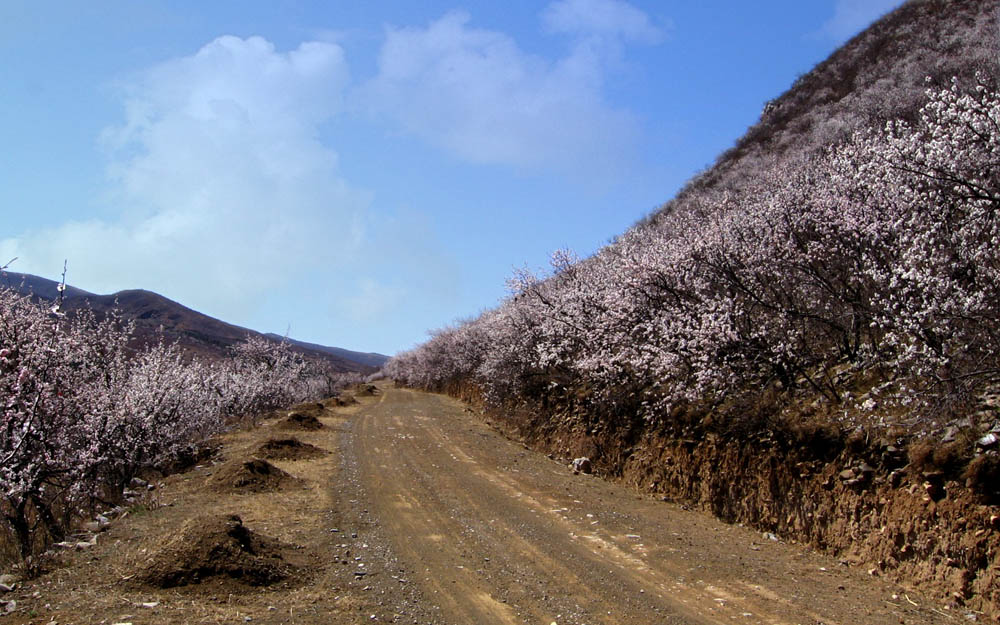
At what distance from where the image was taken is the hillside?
300 inches

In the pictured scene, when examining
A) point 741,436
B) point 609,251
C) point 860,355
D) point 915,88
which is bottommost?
point 741,436

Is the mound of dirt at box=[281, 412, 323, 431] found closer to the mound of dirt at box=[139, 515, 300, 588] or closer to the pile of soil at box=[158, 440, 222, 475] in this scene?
the pile of soil at box=[158, 440, 222, 475]

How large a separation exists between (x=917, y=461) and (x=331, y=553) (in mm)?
7952

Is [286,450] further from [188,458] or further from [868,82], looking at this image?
[868,82]

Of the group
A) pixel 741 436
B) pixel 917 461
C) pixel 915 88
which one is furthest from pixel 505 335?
pixel 915 88

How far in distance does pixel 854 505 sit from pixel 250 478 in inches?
449

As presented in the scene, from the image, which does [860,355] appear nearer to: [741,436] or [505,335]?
[741,436]

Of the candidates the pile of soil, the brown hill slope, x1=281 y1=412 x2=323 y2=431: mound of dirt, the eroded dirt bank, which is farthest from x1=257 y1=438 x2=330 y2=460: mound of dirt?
the brown hill slope

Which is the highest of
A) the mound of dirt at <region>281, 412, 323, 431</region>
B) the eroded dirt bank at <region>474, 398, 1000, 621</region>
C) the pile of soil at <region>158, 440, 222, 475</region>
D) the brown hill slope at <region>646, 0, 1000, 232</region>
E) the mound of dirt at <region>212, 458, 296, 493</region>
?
the brown hill slope at <region>646, 0, 1000, 232</region>

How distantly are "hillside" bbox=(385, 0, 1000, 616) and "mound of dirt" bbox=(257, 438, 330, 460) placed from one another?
7.45 meters

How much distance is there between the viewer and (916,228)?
8.71m

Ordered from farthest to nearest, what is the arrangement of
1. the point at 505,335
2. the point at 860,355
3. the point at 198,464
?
the point at 505,335 < the point at 198,464 < the point at 860,355

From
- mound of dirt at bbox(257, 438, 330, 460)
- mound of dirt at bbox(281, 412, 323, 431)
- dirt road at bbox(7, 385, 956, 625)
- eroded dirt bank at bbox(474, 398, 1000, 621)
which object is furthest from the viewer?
mound of dirt at bbox(281, 412, 323, 431)

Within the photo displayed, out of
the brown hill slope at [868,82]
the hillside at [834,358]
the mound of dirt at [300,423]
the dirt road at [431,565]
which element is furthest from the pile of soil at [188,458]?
the brown hill slope at [868,82]
